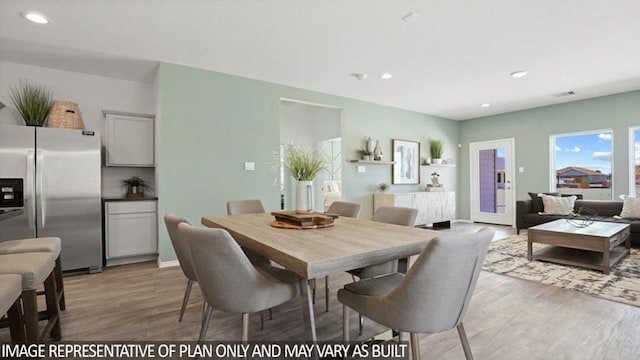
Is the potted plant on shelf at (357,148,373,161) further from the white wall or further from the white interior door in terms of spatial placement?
the white wall

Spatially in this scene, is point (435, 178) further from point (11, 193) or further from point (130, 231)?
point (11, 193)

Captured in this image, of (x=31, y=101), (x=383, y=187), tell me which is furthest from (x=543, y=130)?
(x=31, y=101)

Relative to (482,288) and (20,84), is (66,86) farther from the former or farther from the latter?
(482,288)

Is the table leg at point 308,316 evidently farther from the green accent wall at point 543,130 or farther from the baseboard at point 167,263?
the green accent wall at point 543,130

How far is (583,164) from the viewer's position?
5602 mm

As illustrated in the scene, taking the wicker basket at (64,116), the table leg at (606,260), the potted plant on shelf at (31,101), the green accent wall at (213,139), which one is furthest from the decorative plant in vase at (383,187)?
the potted plant on shelf at (31,101)

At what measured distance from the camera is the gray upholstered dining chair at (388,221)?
202 cm

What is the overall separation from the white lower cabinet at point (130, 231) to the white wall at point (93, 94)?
60cm

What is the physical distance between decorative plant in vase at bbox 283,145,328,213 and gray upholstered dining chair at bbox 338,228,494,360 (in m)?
0.97

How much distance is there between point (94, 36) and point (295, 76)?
7.20 ft

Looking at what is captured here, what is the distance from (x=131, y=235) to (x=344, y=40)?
3.37 metres

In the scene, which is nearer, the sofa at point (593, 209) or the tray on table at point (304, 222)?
the tray on table at point (304, 222)

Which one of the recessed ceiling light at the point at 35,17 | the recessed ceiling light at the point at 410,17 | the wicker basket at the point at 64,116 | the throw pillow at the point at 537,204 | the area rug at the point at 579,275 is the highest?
the recessed ceiling light at the point at 410,17

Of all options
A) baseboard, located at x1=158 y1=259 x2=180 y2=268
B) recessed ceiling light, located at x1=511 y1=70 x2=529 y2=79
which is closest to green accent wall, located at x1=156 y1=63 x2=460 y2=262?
baseboard, located at x1=158 y1=259 x2=180 y2=268
